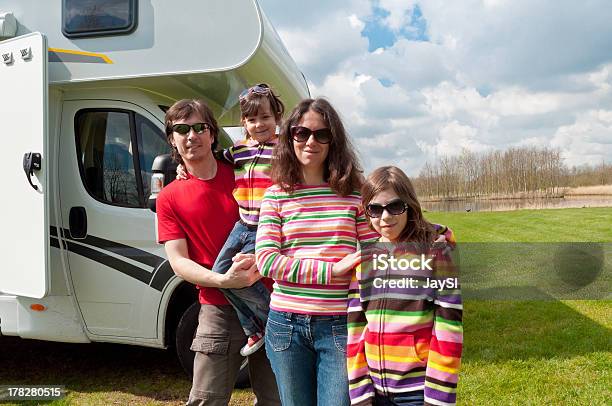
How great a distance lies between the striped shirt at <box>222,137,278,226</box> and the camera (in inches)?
85.6

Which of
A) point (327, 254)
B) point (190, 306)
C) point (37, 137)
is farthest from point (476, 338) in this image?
point (37, 137)

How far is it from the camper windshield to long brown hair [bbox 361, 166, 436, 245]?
8.88ft

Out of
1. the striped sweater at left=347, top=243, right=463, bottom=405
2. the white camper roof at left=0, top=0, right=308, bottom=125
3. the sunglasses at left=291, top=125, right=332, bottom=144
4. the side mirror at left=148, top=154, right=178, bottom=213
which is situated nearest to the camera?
the striped sweater at left=347, top=243, right=463, bottom=405

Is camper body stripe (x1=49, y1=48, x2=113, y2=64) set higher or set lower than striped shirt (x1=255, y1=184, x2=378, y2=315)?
higher

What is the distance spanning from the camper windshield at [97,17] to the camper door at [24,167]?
0.98 feet

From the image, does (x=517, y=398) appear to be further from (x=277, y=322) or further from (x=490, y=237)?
(x=490, y=237)

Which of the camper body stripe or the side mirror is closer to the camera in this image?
the side mirror

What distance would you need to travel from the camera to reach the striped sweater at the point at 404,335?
155cm

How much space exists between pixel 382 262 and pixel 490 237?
13254 mm

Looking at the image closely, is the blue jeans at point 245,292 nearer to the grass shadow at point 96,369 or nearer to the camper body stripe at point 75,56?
the grass shadow at point 96,369

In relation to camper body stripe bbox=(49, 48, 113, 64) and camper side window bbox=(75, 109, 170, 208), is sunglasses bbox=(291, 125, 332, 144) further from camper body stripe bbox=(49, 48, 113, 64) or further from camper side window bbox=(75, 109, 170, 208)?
camper body stripe bbox=(49, 48, 113, 64)

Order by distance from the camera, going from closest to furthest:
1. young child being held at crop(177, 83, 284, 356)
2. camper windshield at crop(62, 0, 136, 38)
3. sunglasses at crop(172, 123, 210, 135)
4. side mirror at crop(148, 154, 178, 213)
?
young child being held at crop(177, 83, 284, 356) → sunglasses at crop(172, 123, 210, 135) → side mirror at crop(148, 154, 178, 213) → camper windshield at crop(62, 0, 136, 38)

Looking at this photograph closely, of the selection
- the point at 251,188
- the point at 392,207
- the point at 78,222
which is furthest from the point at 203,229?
the point at 78,222

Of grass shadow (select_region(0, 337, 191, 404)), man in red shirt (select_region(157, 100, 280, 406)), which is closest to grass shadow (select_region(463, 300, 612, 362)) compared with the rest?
grass shadow (select_region(0, 337, 191, 404))
